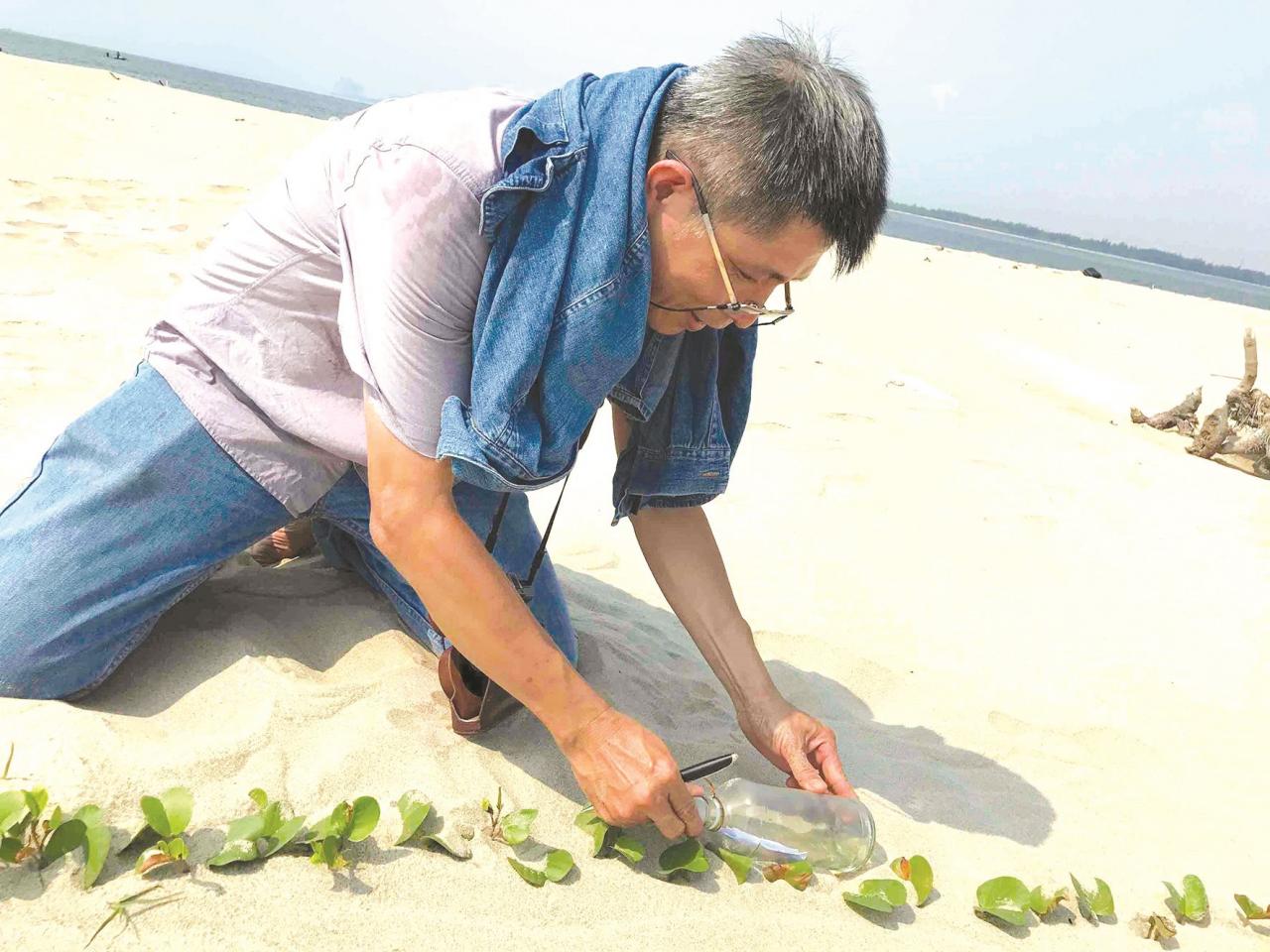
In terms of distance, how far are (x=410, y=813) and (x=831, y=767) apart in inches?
35.0

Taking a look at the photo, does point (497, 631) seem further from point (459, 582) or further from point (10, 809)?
point (10, 809)

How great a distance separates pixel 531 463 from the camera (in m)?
1.84

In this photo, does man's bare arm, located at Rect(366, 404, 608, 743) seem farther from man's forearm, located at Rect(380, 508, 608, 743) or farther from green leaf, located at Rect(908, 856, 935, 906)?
green leaf, located at Rect(908, 856, 935, 906)

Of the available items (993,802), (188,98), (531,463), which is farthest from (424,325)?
(188,98)

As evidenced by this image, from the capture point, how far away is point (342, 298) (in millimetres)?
1856

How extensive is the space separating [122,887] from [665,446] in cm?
134

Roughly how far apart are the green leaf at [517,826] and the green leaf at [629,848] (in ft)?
0.54

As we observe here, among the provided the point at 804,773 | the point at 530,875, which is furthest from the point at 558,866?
the point at 804,773

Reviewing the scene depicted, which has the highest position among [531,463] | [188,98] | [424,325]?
[424,325]

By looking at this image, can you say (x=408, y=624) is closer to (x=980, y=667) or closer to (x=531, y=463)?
(x=531, y=463)

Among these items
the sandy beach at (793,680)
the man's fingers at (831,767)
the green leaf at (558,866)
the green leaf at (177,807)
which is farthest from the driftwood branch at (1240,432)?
the green leaf at (177,807)

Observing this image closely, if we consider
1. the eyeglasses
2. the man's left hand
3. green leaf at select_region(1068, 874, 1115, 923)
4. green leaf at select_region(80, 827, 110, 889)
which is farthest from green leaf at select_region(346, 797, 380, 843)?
green leaf at select_region(1068, 874, 1115, 923)

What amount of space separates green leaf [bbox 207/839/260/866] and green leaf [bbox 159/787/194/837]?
78 mm

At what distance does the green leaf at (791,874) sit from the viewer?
6.50ft
